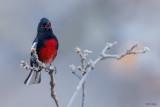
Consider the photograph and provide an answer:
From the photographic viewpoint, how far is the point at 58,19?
22.3ft

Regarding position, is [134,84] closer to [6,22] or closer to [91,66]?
[6,22]

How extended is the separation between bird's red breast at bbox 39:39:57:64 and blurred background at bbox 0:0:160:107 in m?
1.87

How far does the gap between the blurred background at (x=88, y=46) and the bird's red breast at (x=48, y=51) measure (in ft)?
6.14

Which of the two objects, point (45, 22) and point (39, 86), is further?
point (39, 86)

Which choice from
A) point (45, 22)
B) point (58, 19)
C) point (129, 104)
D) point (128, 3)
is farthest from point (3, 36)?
point (45, 22)

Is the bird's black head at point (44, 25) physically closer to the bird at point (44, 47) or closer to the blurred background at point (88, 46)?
the bird at point (44, 47)

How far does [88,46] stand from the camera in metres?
6.41

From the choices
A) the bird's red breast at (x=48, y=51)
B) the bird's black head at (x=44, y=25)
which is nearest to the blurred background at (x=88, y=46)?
the bird's red breast at (x=48, y=51)

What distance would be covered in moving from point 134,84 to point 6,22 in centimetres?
221

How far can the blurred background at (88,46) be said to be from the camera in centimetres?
556

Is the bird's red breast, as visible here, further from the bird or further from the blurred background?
the blurred background

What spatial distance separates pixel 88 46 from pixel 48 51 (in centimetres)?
312

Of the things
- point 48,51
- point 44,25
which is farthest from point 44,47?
point 44,25

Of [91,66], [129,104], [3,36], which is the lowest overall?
[129,104]
